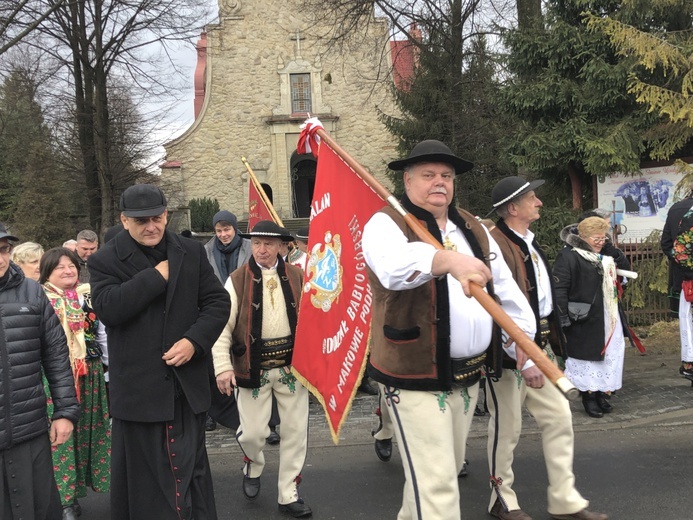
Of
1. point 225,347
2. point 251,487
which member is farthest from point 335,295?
point 251,487

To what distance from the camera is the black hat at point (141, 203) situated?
10.8 feet

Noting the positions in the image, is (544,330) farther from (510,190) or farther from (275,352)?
(275,352)

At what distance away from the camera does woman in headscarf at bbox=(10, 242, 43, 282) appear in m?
4.76

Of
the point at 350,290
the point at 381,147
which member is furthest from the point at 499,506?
the point at 381,147

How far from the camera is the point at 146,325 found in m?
3.32

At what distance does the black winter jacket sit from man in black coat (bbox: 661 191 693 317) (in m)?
6.12

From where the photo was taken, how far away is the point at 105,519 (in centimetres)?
453

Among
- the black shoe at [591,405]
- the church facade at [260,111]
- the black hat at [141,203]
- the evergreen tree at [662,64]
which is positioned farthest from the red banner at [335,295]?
the church facade at [260,111]

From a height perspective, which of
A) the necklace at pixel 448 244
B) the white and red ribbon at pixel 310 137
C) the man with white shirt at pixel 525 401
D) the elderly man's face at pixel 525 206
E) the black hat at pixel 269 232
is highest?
the white and red ribbon at pixel 310 137

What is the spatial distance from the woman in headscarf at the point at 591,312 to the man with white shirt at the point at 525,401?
1.74 m

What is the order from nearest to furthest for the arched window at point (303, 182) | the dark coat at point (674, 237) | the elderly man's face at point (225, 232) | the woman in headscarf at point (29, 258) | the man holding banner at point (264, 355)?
1. the man holding banner at point (264, 355)
2. the woman in headscarf at point (29, 258)
3. the dark coat at point (674, 237)
4. the elderly man's face at point (225, 232)
5. the arched window at point (303, 182)

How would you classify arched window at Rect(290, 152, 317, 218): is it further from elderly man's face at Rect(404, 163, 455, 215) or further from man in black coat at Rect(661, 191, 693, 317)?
elderly man's face at Rect(404, 163, 455, 215)

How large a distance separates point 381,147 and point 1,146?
17719 mm

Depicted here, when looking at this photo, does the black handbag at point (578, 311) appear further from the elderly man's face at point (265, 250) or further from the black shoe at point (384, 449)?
the elderly man's face at point (265, 250)
